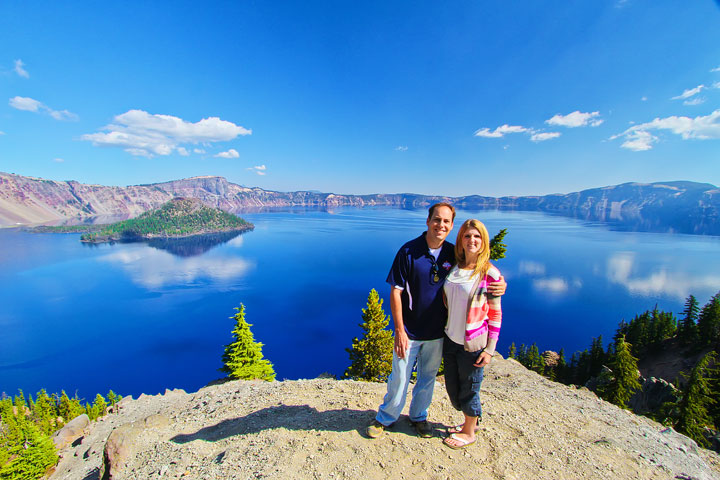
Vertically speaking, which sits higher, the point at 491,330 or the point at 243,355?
the point at 491,330

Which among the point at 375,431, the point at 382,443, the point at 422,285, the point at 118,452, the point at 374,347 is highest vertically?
the point at 422,285

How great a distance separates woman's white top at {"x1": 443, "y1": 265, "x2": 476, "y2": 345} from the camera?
390cm

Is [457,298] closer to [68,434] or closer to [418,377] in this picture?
[418,377]

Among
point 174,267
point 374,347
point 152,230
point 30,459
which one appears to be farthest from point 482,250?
point 152,230

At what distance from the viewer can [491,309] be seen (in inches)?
156

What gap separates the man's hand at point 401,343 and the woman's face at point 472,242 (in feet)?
5.05

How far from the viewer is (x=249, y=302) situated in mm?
63344

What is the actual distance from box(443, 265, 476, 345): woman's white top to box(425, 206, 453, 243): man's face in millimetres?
512

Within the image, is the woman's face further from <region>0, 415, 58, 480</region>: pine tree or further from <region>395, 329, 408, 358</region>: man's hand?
<region>0, 415, 58, 480</region>: pine tree

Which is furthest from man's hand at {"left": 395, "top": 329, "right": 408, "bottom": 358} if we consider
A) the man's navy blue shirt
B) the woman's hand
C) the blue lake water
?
the blue lake water

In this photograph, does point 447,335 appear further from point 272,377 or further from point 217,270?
point 217,270

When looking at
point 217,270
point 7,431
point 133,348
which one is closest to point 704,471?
point 7,431

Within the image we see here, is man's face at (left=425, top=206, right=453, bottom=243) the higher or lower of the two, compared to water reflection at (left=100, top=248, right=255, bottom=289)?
higher

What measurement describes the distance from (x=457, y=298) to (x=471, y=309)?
234 millimetres
